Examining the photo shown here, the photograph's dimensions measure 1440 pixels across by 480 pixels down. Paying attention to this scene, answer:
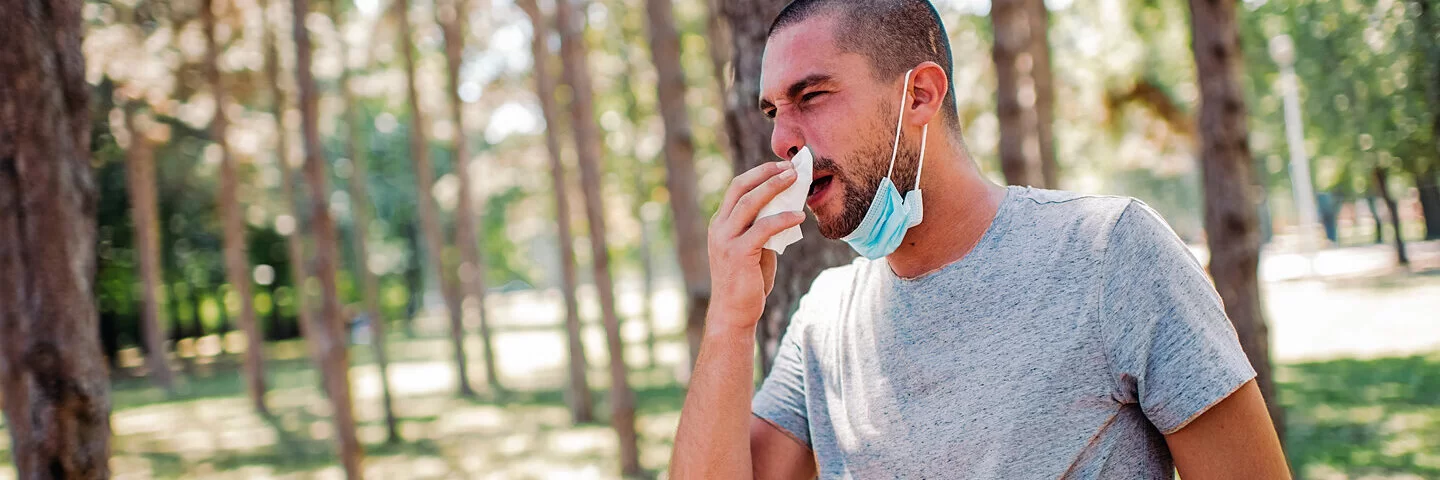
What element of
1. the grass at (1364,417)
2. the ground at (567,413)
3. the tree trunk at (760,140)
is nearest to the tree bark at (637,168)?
the ground at (567,413)

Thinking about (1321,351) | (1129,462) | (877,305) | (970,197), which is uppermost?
(970,197)

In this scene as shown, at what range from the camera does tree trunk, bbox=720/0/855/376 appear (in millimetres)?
4148

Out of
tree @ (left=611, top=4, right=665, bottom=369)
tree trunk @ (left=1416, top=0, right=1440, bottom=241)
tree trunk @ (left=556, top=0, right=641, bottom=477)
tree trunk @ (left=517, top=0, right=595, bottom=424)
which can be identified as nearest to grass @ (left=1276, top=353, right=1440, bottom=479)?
tree trunk @ (left=1416, top=0, right=1440, bottom=241)

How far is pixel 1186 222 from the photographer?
85.8 metres

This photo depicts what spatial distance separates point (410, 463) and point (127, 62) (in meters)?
7.89

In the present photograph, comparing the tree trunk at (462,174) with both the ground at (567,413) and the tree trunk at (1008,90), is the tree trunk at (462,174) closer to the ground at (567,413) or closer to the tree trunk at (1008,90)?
the ground at (567,413)

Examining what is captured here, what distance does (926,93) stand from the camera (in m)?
2.23

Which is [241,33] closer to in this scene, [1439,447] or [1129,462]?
[1439,447]

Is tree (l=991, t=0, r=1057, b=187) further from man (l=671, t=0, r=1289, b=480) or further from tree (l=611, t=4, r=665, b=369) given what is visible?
tree (l=611, t=4, r=665, b=369)

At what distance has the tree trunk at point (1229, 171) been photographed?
7582 millimetres

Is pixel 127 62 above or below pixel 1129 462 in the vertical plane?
above

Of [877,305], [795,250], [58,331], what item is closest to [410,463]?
[58,331]

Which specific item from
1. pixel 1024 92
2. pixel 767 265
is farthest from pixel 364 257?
pixel 767 265

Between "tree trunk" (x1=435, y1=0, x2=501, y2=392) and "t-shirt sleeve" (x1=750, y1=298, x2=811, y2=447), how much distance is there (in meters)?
14.2
